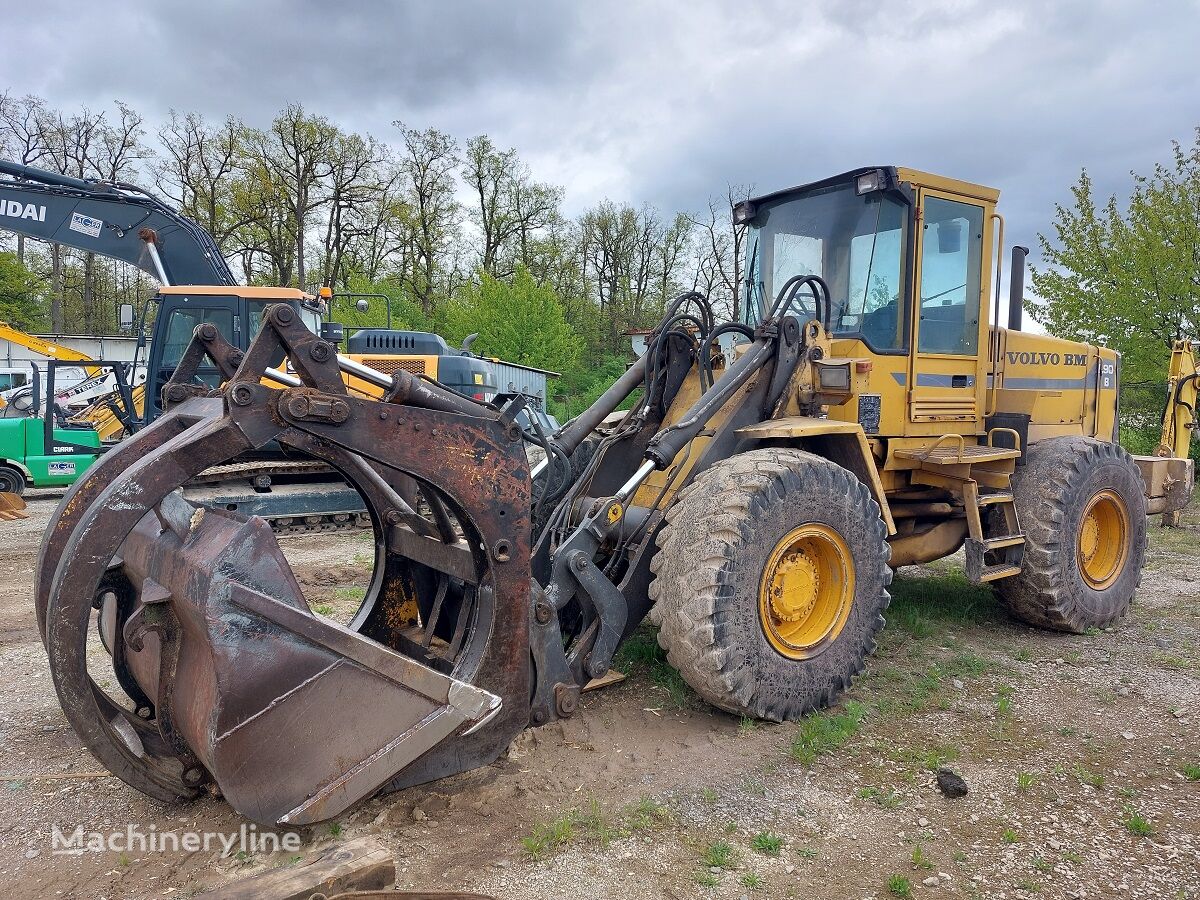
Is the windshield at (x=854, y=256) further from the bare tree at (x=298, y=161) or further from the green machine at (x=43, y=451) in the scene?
the bare tree at (x=298, y=161)

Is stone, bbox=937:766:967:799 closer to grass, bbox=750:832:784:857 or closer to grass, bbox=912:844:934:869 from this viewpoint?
grass, bbox=912:844:934:869

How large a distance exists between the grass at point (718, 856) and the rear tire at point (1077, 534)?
11.1 ft

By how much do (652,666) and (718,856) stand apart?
183 centimetres

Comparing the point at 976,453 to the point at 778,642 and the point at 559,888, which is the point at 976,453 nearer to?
the point at 778,642

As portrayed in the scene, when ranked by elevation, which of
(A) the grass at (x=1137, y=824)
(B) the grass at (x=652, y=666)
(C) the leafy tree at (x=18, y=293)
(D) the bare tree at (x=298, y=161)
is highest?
(D) the bare tree at (x=298, y=161)

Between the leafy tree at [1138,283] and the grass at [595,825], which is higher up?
the leafy tree at [1138,283]

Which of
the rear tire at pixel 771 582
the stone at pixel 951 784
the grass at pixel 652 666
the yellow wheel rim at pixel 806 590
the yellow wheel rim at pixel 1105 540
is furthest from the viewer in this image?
the yellow wheel rim at pixel 1105 540

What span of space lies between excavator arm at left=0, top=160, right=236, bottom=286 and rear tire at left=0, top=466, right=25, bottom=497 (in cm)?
349

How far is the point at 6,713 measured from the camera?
4387 mm

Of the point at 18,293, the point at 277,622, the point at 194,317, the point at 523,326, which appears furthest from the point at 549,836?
the point at 18,293

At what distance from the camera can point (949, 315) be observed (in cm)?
551

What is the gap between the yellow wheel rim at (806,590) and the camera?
4.11 meters

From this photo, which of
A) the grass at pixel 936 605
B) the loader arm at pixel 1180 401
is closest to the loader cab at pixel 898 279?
the grass at pixel 936 605

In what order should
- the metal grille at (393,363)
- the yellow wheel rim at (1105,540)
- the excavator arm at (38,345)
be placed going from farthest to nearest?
the excavator arm at (38,345) < the metal grille at (393,363) < the yellow wheel rim at (1105,540)
